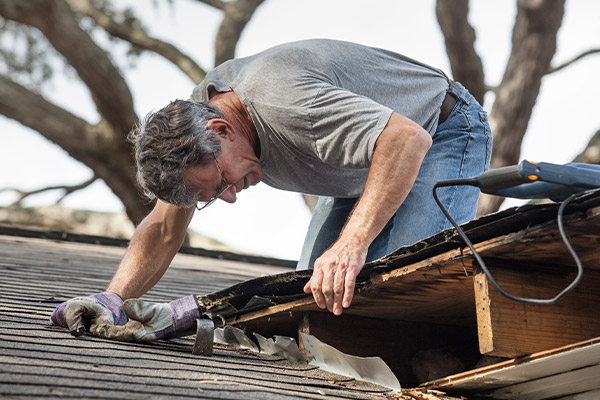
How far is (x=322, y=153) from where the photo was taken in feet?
7.03

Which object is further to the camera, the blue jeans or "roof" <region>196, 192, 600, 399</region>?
the blue jeans

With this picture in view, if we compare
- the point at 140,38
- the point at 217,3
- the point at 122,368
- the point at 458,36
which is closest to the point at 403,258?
the point at 122,368

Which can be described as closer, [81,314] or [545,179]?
[545,179]

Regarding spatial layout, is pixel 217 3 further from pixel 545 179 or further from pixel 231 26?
pixel 545 179

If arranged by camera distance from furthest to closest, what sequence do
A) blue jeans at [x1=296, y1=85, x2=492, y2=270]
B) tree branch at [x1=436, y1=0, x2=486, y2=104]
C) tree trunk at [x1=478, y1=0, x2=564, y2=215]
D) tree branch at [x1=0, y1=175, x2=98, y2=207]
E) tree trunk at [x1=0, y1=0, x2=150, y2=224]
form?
1. tree branch at [x1=0, y1=175, x2=98, y2=207]
2. tree trunk at [x1=0, y1=0, x2=150, y2=224]
3. tree branch at [x1=436, y1=0, x2=486, y2=104]
4. tree trunk at [x1=478, y1=0, x2=564, y2=215]
5. blue jeans at [x1=296, y1=85, x2=492, y2=270]

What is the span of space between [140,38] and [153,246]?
7.53 m

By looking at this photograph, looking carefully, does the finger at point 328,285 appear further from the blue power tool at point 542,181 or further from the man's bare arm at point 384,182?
the blue power tool at point 542,181

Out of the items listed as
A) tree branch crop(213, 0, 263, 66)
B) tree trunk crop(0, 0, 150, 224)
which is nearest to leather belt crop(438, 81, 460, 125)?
tree trunk crop(0, 0, 150, 224)

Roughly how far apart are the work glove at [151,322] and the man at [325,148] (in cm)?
40

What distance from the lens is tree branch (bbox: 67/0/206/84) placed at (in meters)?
9.36

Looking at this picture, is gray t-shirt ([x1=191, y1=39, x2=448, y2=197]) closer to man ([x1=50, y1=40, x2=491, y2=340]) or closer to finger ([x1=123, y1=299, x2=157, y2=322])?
man ([x1=50, y1=40, x2=491, y2=340])

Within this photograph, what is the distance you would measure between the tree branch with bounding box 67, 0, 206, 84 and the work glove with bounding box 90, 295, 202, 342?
7.17 meters

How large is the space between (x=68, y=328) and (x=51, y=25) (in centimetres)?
683

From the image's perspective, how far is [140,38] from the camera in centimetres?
980
